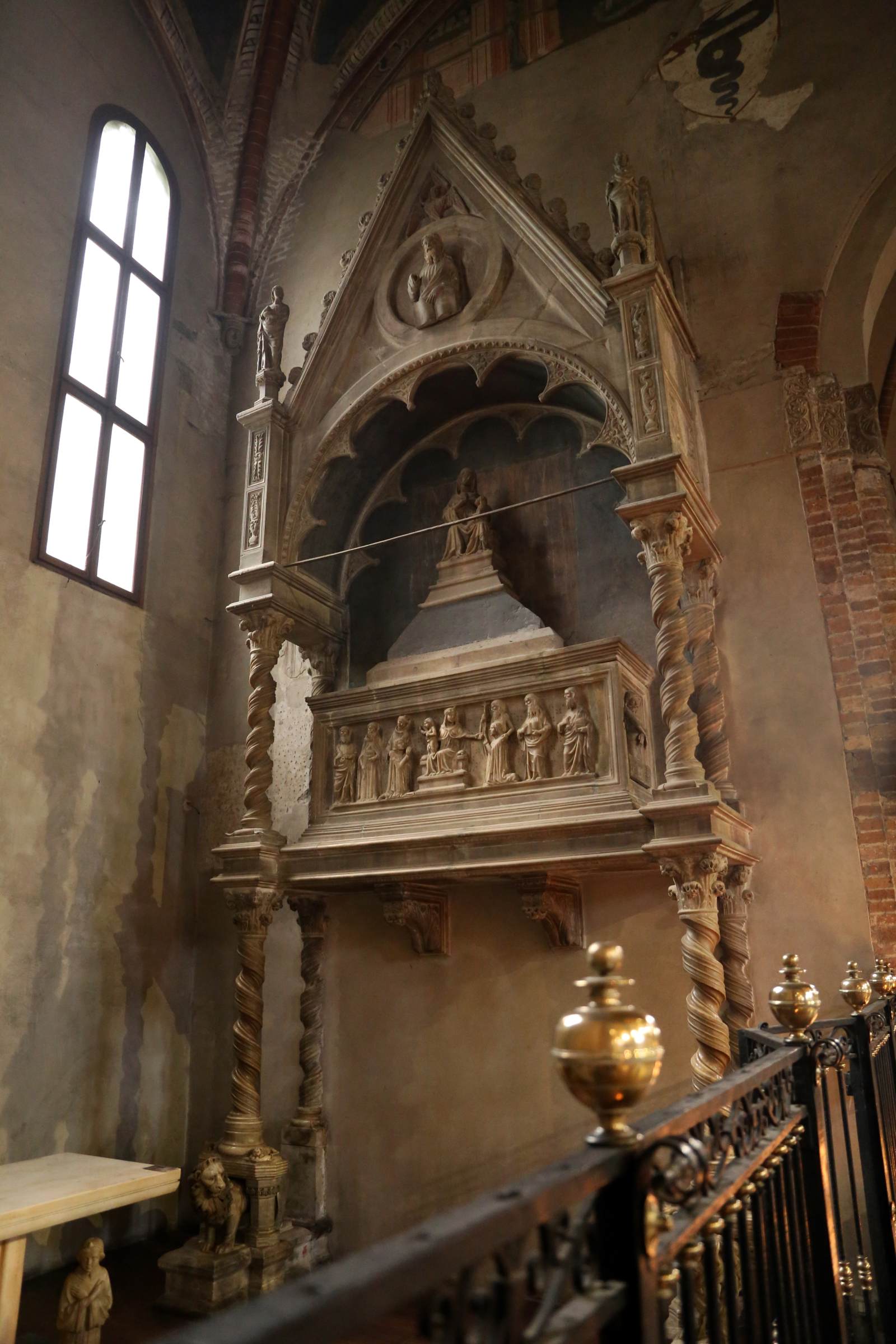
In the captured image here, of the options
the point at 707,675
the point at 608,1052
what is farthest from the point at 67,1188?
the point at 707,675

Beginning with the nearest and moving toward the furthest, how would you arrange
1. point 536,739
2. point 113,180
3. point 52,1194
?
point 52,1194 → point 536,739 → point 113,180

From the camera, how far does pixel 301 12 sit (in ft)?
29.5

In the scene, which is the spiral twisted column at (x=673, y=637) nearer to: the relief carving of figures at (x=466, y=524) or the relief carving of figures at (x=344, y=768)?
the relief carving of figures at (x=466, y=524)

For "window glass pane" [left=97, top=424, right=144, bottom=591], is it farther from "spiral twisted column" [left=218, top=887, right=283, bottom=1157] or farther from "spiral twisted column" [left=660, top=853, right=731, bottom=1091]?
"spiral twisted column" [left=660, top=853, right=731, bottom=1091]

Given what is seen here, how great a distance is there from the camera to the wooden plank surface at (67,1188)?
12.8 ft

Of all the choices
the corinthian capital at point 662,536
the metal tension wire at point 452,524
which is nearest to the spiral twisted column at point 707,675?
the corinthian capital at point 662,536

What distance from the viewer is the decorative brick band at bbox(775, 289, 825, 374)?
19.3 feet

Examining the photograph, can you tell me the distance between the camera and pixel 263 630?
620cm

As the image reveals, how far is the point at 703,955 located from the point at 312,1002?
2.99 meters

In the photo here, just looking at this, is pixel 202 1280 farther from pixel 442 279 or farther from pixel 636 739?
pixel 442 279

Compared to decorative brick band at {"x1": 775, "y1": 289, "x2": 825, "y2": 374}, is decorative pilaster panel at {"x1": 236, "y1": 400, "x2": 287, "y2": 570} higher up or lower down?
lower down

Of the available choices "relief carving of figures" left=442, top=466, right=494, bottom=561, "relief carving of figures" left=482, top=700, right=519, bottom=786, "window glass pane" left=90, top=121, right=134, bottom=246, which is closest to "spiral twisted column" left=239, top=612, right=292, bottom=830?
"relief carving of figures" left=442, top=466, right=494, bottom=561

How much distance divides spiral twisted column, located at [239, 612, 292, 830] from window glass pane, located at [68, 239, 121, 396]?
262cm

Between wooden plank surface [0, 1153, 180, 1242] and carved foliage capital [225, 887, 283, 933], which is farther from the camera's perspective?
carved foliage capital [225, 887, 283, 933]
